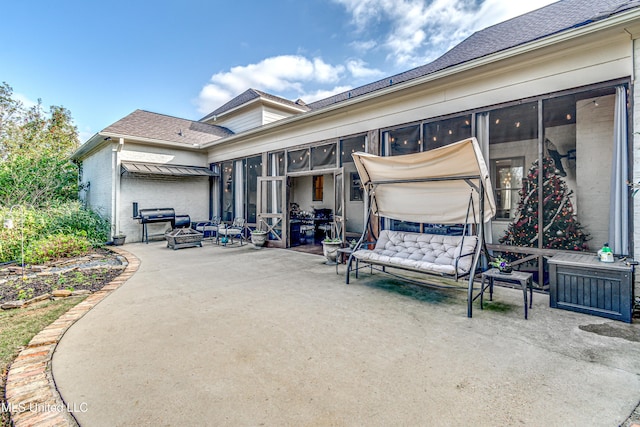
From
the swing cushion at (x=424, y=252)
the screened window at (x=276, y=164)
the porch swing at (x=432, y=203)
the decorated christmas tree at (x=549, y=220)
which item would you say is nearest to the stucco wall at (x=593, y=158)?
the decorated christmas tree at (x=549, y=220)

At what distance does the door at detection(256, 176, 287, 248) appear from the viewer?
794cm

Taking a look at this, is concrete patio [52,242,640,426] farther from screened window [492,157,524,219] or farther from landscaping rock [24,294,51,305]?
screened window [492,157,524,219]

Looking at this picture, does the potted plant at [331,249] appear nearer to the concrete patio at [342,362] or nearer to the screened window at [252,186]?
the concrete patio at [342,362]

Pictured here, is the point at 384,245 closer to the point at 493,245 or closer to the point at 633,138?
the point at 493,245

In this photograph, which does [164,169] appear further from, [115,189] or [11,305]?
[11,305]

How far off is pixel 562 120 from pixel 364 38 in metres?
9.01

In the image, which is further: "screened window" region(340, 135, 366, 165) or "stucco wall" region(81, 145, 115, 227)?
"stucco wall" region(81, 145, 115, 227)

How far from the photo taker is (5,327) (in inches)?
115

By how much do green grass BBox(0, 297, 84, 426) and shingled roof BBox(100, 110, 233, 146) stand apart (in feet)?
22.2

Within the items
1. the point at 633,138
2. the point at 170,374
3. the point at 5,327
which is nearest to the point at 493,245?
the point at 633,138

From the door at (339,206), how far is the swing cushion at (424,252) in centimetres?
144

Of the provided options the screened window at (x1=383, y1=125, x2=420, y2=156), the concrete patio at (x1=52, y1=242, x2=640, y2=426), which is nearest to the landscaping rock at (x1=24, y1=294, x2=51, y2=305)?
the concrete patio at (x1=52, y1=242, x2=640, y2=426)

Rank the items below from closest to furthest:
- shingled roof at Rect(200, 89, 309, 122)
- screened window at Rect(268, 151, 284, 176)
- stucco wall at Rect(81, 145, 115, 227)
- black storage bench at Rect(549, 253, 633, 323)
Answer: black storage bench at Rect(549, 253, 633, 323)
screened window at Rect(268, 151, 284, 176)
stucco wall at Rect(81, 145, 115, 227)
shingled roof at Rect(200, 89, 309, 122)

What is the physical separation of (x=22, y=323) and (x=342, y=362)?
3422 mm
